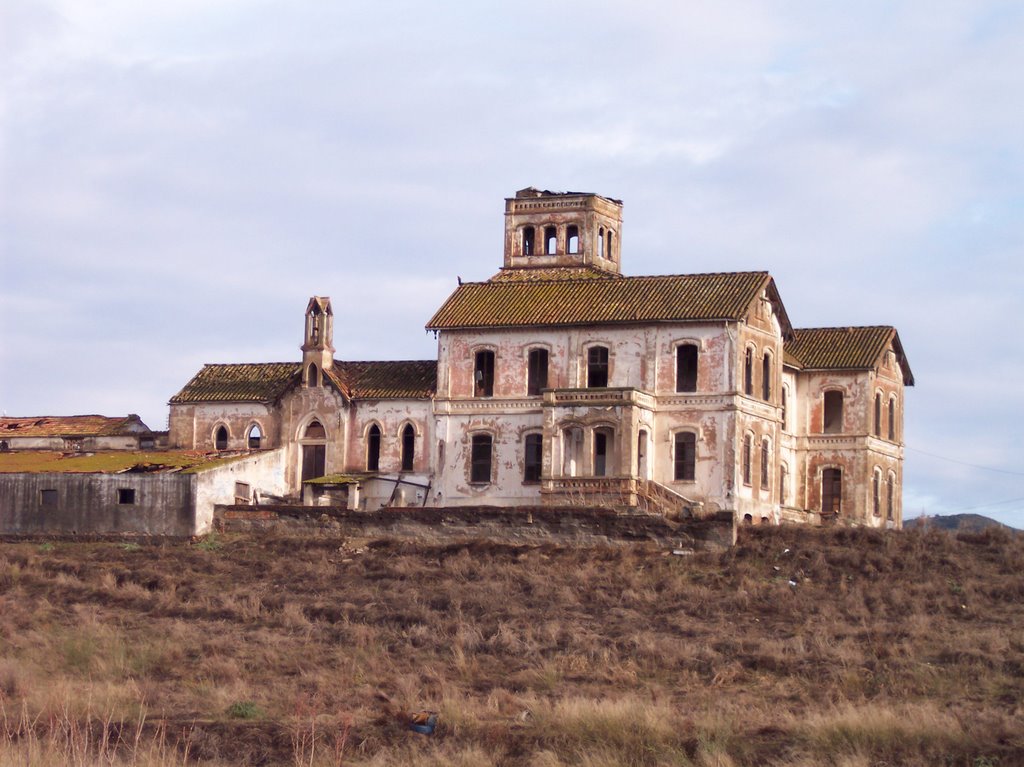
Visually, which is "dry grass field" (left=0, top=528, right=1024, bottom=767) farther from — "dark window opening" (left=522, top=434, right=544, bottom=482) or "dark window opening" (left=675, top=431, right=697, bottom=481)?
"dark window opening" (left=522, top=434, right=544, bottom=482)

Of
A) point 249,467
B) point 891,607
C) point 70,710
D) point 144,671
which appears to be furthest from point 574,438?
point 70,710

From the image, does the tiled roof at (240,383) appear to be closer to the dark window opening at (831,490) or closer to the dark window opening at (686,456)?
the dark window opening at (686,456)

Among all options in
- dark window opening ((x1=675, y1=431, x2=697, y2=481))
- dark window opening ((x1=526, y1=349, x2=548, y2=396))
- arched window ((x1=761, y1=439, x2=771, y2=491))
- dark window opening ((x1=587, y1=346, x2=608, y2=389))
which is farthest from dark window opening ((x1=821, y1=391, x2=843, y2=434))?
dark window opening ((x1=526, y1=349, x2=548, y2=396))

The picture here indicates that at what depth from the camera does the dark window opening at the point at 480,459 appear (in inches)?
2069

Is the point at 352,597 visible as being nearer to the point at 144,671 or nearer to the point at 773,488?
the point at 144,671

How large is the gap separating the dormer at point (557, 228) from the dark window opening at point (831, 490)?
10.5 m

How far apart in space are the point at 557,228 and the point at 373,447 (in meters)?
10.6

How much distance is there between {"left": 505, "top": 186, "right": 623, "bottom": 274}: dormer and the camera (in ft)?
195

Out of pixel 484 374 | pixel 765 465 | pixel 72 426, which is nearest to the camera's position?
pixel 765 465

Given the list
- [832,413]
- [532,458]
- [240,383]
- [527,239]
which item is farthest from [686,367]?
[240,383]

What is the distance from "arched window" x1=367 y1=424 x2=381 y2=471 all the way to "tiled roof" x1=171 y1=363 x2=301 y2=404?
3.43 m

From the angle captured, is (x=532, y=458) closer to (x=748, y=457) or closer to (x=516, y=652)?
(x=748, y=457)

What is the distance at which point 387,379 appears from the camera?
55594 mm

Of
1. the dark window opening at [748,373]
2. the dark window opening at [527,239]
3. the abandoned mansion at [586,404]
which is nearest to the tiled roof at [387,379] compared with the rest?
the abandoned mansion at [586,404]
